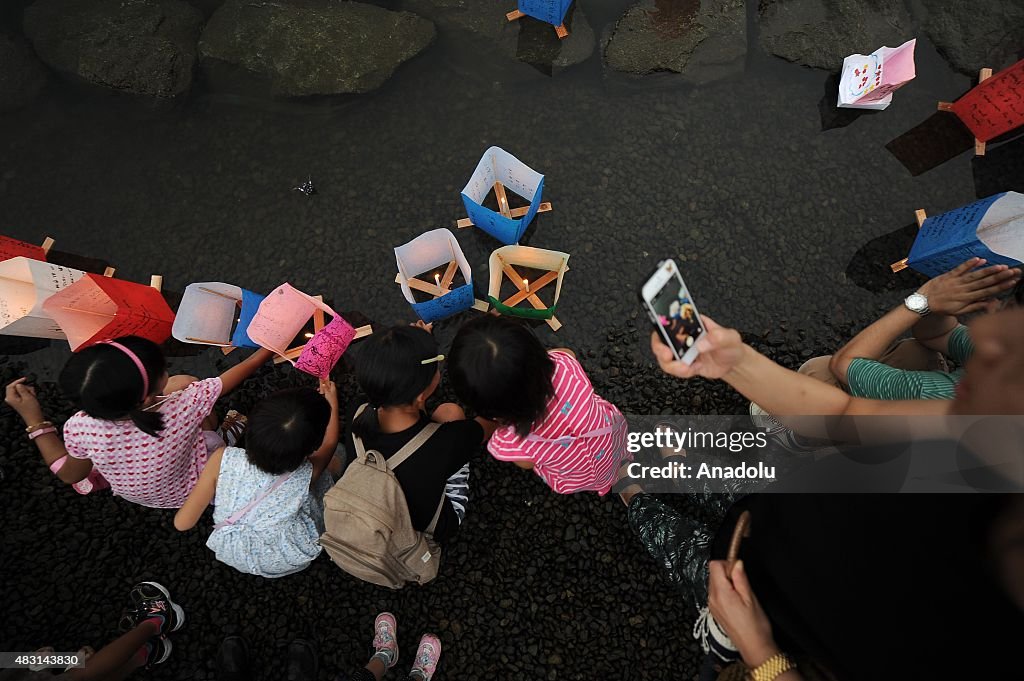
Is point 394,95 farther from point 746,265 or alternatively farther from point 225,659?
point 225,659

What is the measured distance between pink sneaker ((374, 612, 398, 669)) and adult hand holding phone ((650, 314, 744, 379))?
2.09m

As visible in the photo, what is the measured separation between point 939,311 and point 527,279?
2153mm

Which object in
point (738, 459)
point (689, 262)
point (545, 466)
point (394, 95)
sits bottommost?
point (738, 459)

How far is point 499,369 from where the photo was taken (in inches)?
76.2

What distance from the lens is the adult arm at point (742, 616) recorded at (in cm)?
161

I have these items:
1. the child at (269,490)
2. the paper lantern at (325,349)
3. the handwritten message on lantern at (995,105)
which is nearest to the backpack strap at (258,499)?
the child at (269,490)

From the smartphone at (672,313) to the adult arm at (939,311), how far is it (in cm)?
90

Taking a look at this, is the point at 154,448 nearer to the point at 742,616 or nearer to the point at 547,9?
the point at 742,616

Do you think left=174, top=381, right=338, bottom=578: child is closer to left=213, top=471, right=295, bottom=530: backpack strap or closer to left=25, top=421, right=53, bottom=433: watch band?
left=213, top=471, right=295, bottom=530: backpack strap

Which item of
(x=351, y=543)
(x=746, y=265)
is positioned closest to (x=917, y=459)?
(x=351, y=543)

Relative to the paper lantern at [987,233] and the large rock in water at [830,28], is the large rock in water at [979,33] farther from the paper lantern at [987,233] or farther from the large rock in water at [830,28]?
the paper lantern at [987,233]

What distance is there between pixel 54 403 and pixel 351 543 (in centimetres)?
267

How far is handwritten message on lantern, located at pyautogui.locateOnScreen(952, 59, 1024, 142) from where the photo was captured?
3322mm

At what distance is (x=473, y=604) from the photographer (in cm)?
297
